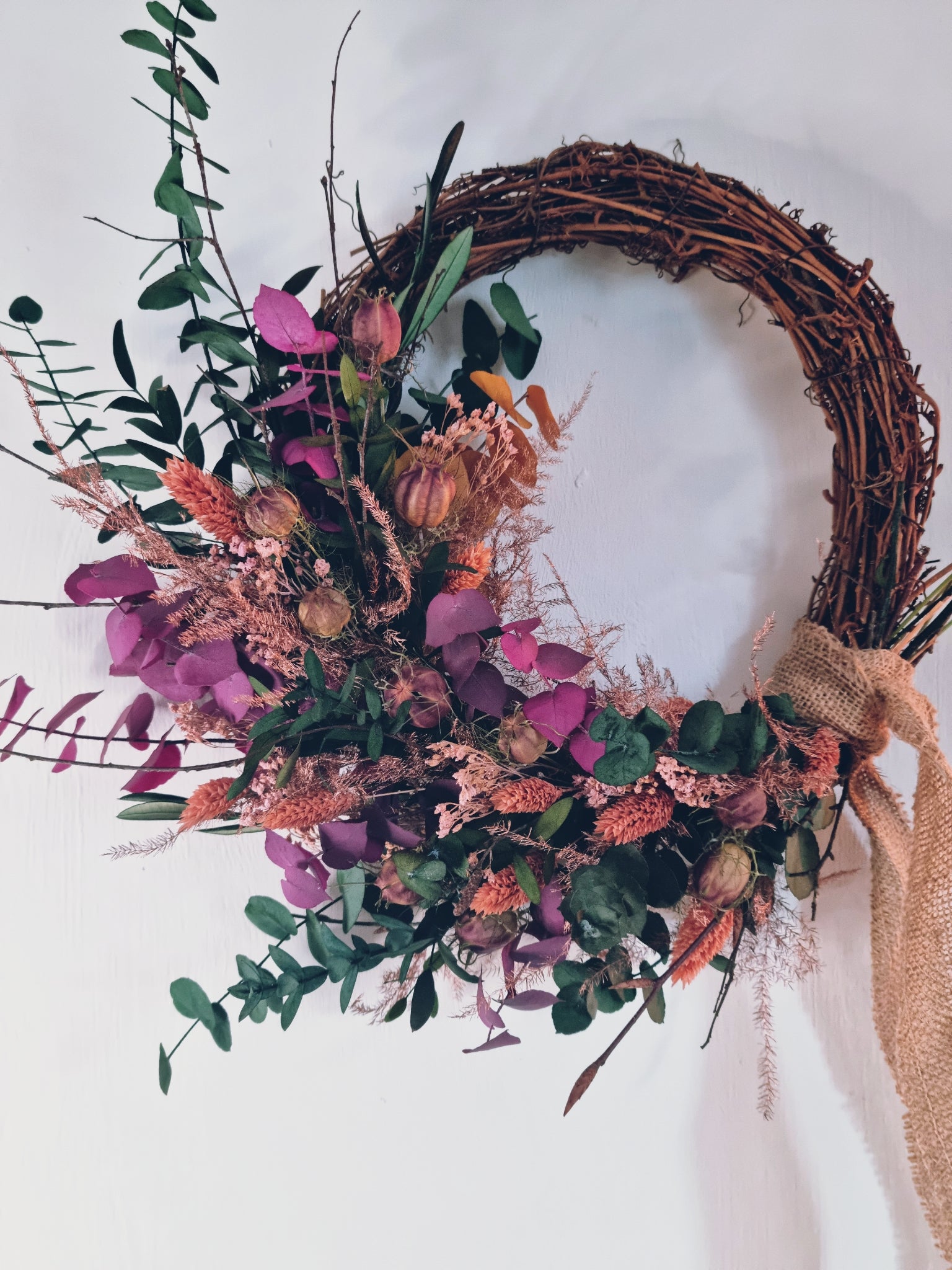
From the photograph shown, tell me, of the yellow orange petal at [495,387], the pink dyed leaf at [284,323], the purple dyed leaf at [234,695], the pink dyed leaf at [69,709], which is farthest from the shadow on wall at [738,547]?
the pink dyed leaf at [69,709]

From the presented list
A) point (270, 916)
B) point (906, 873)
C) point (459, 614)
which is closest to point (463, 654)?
point (459, 614)

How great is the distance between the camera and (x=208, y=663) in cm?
70

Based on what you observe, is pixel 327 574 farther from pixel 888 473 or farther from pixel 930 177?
pixel 930 177

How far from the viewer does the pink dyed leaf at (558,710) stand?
2.20 ft

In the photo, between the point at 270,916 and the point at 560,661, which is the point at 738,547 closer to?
the point at 560,661

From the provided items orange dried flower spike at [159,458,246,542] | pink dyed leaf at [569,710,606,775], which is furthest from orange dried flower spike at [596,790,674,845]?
orange dried flower spike at [159,458,246,542]

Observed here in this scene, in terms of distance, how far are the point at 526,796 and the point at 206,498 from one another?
349 millimetres

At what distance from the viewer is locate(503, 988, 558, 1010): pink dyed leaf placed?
77 cm

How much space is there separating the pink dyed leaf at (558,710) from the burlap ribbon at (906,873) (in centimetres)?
23

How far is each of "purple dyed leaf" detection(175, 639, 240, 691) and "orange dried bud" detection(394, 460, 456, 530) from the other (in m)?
0.19

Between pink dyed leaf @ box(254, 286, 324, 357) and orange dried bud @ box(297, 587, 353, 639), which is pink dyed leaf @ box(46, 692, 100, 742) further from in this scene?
pink dyed leaf @ box(254, 286, 324, 357)

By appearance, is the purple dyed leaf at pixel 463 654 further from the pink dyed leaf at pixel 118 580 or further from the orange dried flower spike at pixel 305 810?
the pink dyed leaf at pixel 118 580

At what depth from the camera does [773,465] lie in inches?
33.9

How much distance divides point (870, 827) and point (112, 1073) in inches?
34.8
